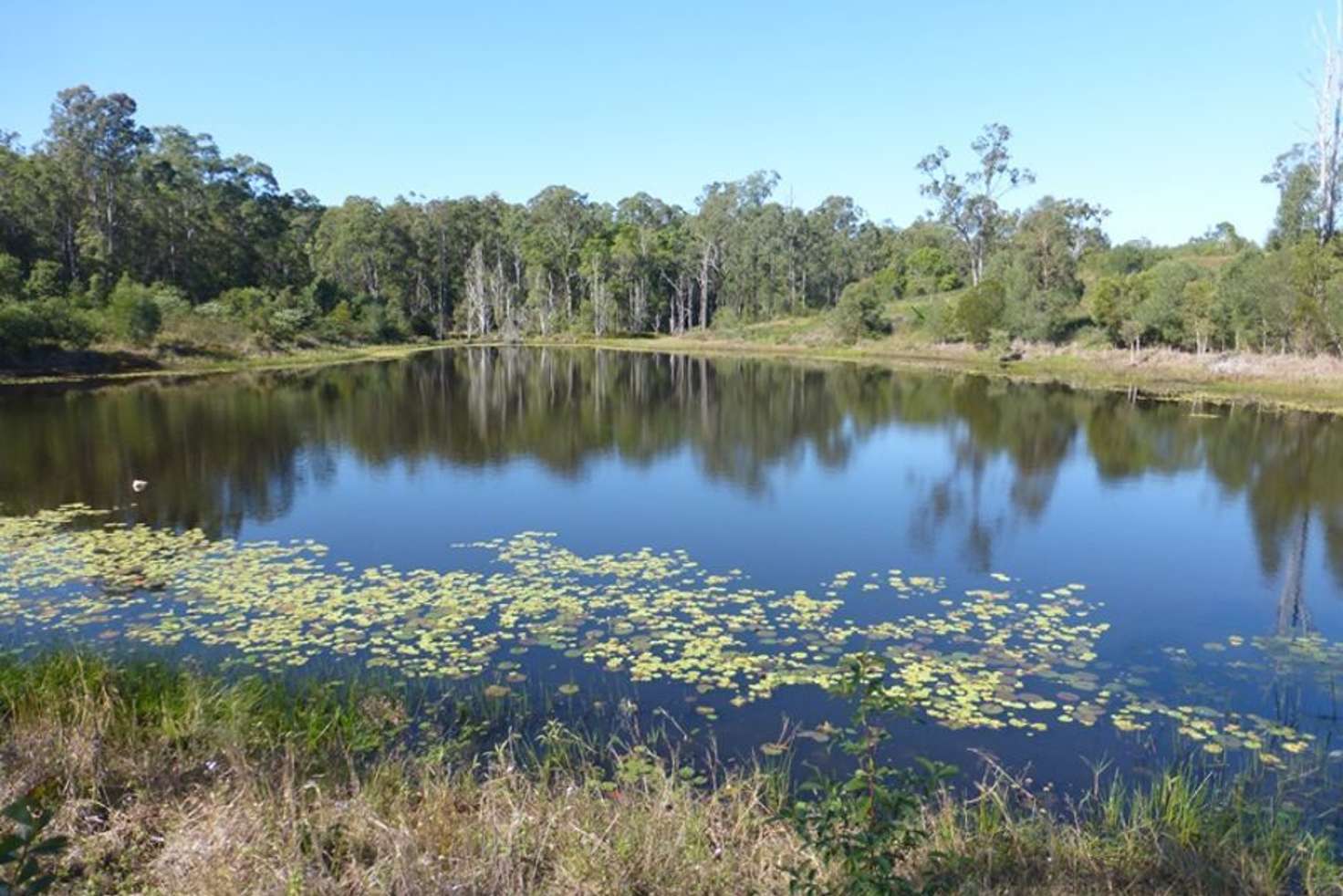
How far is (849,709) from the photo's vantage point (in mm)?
7520

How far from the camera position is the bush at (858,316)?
5981 cm

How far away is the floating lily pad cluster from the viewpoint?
7902 mm

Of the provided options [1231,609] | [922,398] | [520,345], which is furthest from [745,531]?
[520,345]

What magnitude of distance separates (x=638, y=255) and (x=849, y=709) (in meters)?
77.4

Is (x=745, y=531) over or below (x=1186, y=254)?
below

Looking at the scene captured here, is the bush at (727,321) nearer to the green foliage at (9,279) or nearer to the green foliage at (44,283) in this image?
the green foliage at (44,283)

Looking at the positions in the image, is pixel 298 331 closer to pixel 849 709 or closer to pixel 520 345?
pixel 520 345

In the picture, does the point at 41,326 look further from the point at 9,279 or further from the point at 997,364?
the point at 997,364

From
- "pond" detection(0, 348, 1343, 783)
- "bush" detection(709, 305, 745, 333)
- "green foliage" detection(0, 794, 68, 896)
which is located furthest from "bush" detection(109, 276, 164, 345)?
"green foliage" detection(0, 794, 68, 896)

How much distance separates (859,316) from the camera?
59.8 metres

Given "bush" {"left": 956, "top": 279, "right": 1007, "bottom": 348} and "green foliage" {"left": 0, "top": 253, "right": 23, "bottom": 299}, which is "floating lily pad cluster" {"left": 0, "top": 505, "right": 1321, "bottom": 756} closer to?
"green foliage" {"left": 0, "top": 253, "right": 23, "bottom": 299}

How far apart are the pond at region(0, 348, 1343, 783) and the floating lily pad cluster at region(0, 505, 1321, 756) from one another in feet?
0.15

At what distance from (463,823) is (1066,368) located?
1689 inches

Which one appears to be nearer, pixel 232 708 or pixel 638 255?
pixel 232 708
